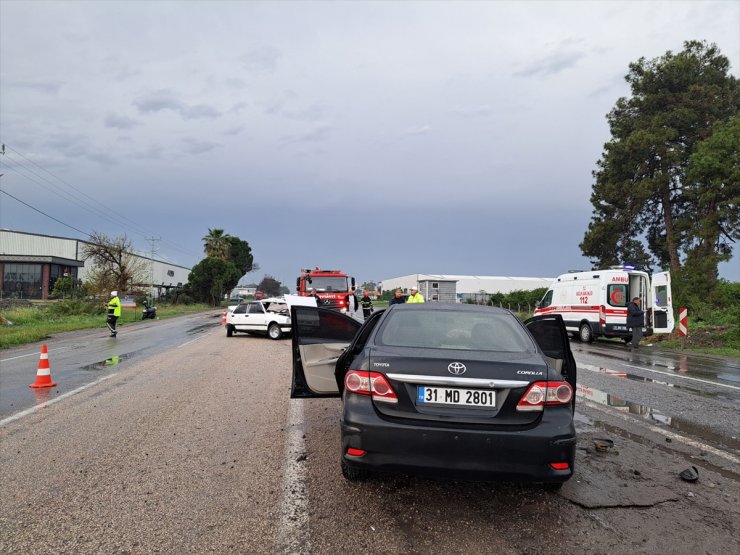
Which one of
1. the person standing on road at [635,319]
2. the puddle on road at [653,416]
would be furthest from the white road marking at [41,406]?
the person standing on road at [635,319]

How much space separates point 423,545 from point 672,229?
3672cm

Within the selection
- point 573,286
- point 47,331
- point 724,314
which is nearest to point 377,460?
point 573,286

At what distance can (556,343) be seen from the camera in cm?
510

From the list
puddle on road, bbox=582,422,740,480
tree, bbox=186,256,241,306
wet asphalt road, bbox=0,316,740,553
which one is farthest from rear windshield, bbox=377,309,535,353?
tree, bbox=186,256,241,306

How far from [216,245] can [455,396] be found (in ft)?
278

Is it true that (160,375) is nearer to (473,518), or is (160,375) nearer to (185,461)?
(185,461)

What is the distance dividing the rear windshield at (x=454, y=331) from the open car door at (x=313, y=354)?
4.25ft

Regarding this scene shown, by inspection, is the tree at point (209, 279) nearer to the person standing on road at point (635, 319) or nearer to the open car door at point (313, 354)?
the person standing on road at point (635, 319)

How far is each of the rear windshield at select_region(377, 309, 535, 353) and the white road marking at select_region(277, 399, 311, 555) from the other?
1304 millimetres

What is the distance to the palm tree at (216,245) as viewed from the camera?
8394cm

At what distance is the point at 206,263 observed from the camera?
240 feet

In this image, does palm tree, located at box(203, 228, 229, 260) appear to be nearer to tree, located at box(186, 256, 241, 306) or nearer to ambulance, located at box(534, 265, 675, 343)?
tree, located at box(186, 256, 241, 306)

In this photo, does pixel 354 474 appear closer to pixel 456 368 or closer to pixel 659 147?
pixel 456 368

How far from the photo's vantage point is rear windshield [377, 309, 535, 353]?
4.16m
